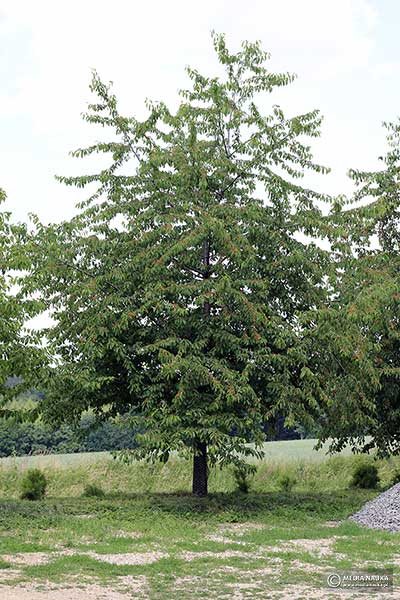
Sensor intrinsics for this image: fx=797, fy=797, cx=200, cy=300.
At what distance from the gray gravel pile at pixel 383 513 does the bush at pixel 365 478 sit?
7124 mm

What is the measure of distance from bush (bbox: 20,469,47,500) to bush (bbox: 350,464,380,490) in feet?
30.2

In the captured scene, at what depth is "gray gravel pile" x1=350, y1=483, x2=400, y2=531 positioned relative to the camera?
1471 centimetres

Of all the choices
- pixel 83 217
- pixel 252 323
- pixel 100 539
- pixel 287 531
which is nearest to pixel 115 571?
pixel 100 539

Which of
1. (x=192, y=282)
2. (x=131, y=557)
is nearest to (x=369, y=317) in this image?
(x=192, y=282)

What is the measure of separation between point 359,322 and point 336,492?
16.5 feet

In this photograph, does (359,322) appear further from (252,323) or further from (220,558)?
(220,558)

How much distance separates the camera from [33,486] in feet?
66.4

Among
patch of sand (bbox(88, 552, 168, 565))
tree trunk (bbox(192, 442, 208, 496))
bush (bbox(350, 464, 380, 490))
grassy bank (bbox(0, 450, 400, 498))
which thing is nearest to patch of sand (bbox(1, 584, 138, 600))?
patch of sand (bbox(88, 552, 168, 565))

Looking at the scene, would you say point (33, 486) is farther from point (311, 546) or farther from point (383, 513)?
point (311, 546)

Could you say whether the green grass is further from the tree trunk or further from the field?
the tree trunk

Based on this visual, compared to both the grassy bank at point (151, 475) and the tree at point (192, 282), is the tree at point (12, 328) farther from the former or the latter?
the grassy bank at point (151, 475)

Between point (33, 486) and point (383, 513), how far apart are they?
9.25 metres

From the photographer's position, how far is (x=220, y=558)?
1148 cm

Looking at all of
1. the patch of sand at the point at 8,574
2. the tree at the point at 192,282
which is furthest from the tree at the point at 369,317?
the patch of sand at the point at 8,574
